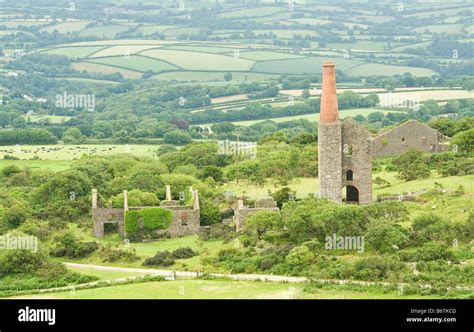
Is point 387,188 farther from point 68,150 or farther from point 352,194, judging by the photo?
point 68,150

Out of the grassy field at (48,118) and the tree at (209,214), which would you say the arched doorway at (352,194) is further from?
the grassy field at (48,118)

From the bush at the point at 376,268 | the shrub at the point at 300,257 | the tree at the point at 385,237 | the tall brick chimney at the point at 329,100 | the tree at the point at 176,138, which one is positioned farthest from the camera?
the tree at the point at 176,138

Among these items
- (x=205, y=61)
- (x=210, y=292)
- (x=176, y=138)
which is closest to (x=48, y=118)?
(x=176, y=138)

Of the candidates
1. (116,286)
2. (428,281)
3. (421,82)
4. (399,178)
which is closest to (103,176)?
(399,178)

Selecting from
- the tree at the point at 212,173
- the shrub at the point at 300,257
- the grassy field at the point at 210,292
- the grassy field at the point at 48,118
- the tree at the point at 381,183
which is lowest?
the grassy field at the point at 48,118

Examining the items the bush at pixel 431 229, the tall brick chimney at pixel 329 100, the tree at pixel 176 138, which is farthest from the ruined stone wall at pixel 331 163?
the tree at pixel 176 138

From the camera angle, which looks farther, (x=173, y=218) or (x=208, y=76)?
(x=208, y=76)
